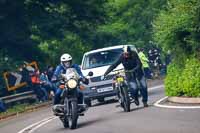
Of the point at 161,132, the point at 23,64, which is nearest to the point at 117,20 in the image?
the point at 23,64

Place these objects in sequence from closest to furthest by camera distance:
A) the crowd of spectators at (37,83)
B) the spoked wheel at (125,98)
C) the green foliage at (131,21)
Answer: the spoked wheel at (125,98) → the crowd of spectators at (37,83) → the green foliage at (131,21)

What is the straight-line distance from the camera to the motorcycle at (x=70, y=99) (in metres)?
15.7

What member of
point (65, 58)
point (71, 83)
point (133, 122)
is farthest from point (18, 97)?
point (133, 122)

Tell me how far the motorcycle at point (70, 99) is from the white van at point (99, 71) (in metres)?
6.98

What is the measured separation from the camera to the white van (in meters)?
23.3

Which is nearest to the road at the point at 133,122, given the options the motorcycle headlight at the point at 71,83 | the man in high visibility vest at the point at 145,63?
the motorcycle headlight at the point at 71,83

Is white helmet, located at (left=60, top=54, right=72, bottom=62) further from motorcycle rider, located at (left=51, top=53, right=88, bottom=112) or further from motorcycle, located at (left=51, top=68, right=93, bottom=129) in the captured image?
motorcycle, located at (left=51, top=68, right=93, bottom=129)

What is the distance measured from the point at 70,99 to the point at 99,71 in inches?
305

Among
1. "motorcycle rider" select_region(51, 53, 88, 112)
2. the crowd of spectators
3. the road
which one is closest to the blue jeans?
the road

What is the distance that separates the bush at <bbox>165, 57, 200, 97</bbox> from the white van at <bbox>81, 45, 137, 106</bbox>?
3464 millimetres

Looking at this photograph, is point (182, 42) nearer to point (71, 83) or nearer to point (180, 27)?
point (180, 27)

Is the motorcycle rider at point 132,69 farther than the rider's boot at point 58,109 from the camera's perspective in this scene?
Yes

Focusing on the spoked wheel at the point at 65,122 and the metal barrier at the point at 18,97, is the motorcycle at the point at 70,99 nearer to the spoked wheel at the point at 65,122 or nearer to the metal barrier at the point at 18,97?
the spoked wheel at the point at 65,122

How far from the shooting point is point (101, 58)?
80.7ft
